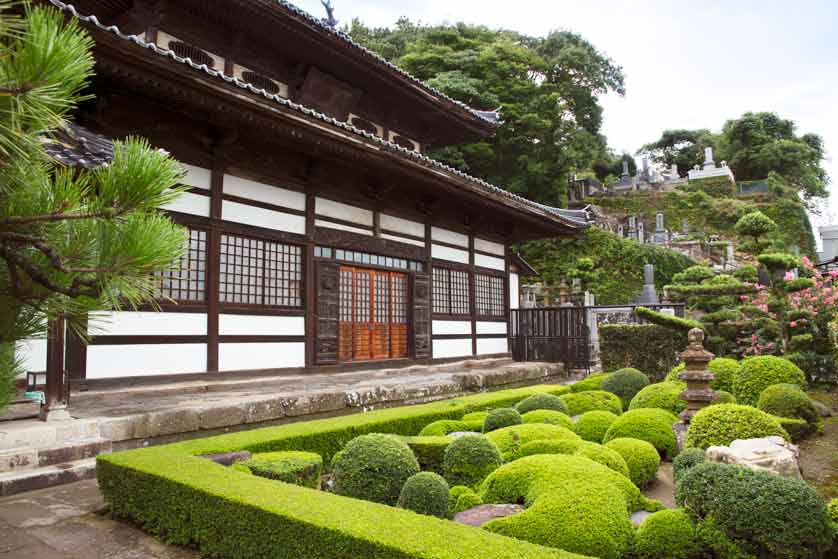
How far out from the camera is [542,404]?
26.1ft

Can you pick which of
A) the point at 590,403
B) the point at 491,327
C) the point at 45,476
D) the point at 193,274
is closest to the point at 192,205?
the point at 193,274

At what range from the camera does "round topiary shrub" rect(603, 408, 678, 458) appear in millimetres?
6402

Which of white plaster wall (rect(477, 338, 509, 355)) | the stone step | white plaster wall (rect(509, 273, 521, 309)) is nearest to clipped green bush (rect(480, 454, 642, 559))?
the stone step

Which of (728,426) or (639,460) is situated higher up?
(728,426)

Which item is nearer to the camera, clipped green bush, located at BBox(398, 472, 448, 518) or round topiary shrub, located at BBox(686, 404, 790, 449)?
clipped green bush, located at BBox(398, 472, 448, 518)

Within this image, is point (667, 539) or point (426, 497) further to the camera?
point (426, 497)

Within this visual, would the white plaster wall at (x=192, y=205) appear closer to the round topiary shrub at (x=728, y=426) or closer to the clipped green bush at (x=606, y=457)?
the clipped green bush at (x=606, y=457)

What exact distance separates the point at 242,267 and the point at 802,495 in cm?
787

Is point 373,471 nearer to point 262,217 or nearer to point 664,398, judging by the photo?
point 664,398

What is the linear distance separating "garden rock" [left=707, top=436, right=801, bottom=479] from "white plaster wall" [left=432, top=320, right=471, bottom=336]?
956cm

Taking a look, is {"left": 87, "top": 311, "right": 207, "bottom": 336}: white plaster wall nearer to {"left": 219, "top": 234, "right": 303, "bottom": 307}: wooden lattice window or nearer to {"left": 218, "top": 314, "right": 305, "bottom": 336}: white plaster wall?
{"left": 218, "top": 314, "right": 305, "bottom": 336}: white plaster wall

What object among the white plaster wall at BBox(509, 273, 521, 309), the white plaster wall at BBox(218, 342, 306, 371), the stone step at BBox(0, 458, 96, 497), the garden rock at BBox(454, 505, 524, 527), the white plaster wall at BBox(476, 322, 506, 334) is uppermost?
the white plaster wall at BBox(509, 273, 521, 309)

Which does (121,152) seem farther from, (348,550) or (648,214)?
(648,214)

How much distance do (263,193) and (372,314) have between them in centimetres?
375
